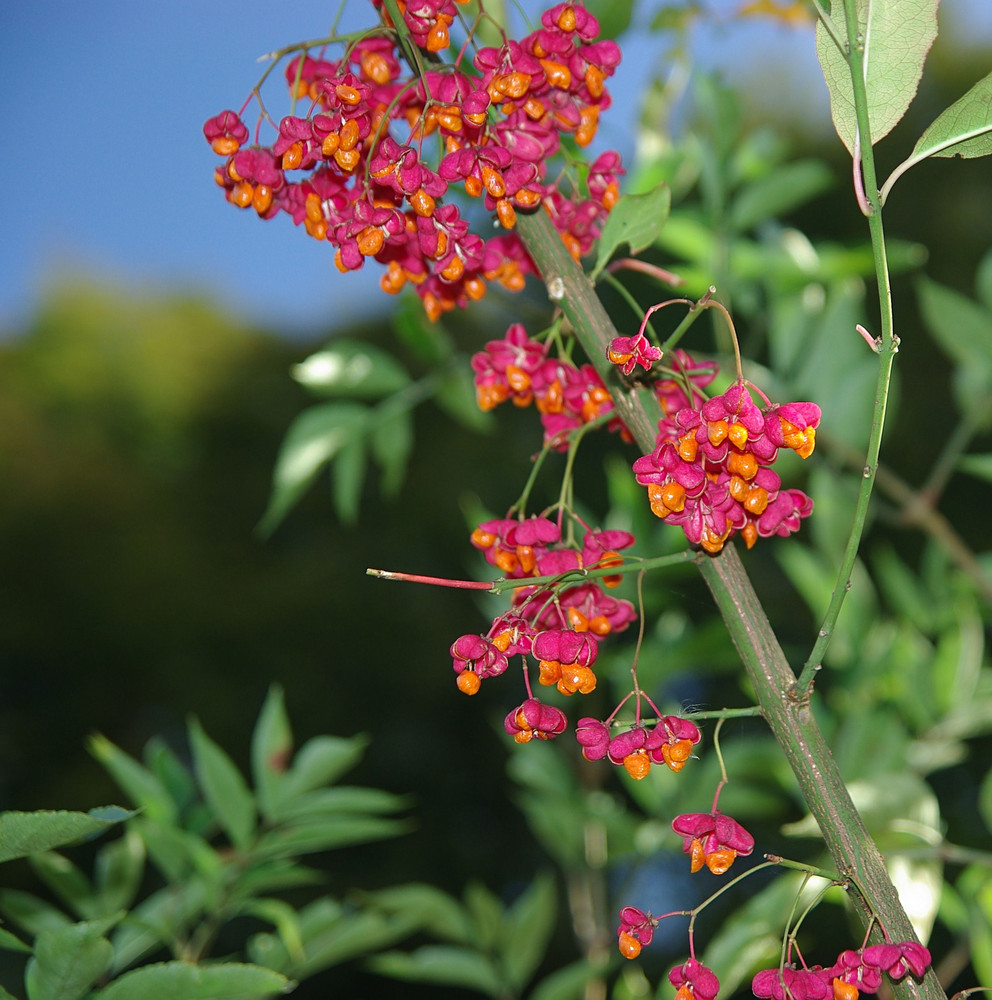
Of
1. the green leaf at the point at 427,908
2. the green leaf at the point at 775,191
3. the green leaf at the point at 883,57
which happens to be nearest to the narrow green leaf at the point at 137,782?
the green leaf at the point at 427,908

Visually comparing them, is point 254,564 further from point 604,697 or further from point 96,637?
point 604,697

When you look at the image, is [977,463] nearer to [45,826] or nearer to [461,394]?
[461,394]

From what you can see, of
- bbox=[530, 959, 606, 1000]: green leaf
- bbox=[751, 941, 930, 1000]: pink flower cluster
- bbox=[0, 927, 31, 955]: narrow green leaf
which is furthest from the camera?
bbox=[530, 959, 606, 1000]: green leaf

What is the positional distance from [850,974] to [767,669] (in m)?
0.12

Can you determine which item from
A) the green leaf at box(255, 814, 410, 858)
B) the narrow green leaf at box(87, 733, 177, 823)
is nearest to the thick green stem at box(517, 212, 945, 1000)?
the green leaf at box(255, 814, 410, 858)

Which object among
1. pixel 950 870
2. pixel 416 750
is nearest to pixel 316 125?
pixel 950 870

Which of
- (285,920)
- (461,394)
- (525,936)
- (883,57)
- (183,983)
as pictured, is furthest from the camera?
(461,394)

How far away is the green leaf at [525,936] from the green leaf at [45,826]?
2.09 feet

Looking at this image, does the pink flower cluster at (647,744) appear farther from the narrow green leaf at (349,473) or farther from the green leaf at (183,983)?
the narrow green leaf at (349,473)

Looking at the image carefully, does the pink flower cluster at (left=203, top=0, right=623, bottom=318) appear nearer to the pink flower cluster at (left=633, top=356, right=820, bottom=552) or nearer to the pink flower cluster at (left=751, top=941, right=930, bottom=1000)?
the pink flower cluster at (left=633, top=356, right=820, bottom=552)

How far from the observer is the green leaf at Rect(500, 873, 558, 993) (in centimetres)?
94

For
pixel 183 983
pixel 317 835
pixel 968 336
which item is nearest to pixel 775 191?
pixel 968 336

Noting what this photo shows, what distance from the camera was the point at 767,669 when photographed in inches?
15.1

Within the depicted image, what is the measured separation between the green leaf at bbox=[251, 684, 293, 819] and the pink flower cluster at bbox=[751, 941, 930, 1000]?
466 mm
